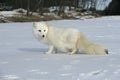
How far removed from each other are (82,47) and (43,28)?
2.71ft

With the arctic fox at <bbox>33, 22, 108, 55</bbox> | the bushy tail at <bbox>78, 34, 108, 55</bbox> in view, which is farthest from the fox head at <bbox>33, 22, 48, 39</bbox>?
the bushy tail at <bbox>78, 34, 108, 55</bbox>

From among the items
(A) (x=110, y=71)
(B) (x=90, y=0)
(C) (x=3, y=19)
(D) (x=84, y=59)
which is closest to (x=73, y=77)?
(A) (x=110, y=71)

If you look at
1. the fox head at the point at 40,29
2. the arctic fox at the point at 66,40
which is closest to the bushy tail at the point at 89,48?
the arctic fox at the point at 66,40

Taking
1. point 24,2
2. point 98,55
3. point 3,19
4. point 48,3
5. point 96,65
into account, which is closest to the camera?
point 96,65

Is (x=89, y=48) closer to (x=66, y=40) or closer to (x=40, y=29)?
(x=66, y=40)

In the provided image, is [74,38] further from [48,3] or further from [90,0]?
[90,0]

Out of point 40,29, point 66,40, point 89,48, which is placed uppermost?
point 40,29

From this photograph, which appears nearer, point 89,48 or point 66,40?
point 89,48

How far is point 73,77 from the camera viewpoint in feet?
17.4

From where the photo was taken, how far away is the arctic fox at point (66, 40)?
25.6ft

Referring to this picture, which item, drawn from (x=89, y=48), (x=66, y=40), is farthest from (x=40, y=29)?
(x=89, y=48)

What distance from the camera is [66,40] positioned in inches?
312

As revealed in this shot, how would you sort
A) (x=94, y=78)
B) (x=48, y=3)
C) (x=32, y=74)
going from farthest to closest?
(x=48, y=3)
(x=32, y=74)
(x=94, y=78)

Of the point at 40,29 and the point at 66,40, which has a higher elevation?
the point at 40,29
